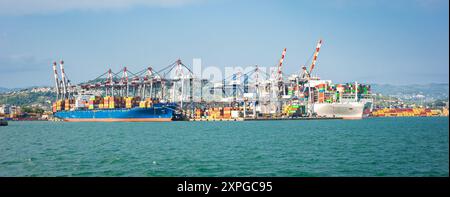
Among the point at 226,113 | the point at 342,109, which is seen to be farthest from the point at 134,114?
the point at 342,109

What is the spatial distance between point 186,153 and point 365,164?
24.5ft

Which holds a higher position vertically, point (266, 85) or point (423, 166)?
point (266, 85)

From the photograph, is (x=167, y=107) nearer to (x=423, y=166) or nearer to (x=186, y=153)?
(x=186, y=153)

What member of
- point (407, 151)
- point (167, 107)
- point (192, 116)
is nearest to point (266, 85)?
point (192, 116)

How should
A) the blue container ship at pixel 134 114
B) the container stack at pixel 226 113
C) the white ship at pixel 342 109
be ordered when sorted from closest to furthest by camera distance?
the blue container ship at pixel 134 114, the container stack at pixel 226 113, the white ship at pixel 342 109

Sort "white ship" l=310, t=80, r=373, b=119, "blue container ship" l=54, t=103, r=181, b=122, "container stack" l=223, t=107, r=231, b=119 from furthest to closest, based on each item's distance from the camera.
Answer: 1. "white ship" l=310, t=80, r=373, b=119
2. "container stack" l=223, t=107, r=231, b=119
3. "blue container ship" l=54, t=103, r=181, b=122

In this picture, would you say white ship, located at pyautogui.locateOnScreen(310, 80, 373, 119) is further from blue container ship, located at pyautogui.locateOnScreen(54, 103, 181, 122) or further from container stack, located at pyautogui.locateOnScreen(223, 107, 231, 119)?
blue container ship, located at pyautogui.locateOnScreen(54, 103, 181, 122)

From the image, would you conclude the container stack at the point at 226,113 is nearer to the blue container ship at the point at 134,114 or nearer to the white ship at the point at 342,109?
the blue container ship at the point at 134,114

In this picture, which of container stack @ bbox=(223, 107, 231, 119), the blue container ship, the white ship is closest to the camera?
the blue container ship

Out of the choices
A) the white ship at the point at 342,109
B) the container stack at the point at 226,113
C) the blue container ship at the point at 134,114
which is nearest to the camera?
the blue container ship at the point at 134,114

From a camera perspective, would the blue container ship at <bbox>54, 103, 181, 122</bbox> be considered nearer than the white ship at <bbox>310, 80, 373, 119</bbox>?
Yes

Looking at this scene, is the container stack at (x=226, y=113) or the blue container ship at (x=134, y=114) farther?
the container stack at (x=226, y=113)

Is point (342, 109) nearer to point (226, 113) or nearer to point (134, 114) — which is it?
point (226, 113)

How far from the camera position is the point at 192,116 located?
95.5 metres
